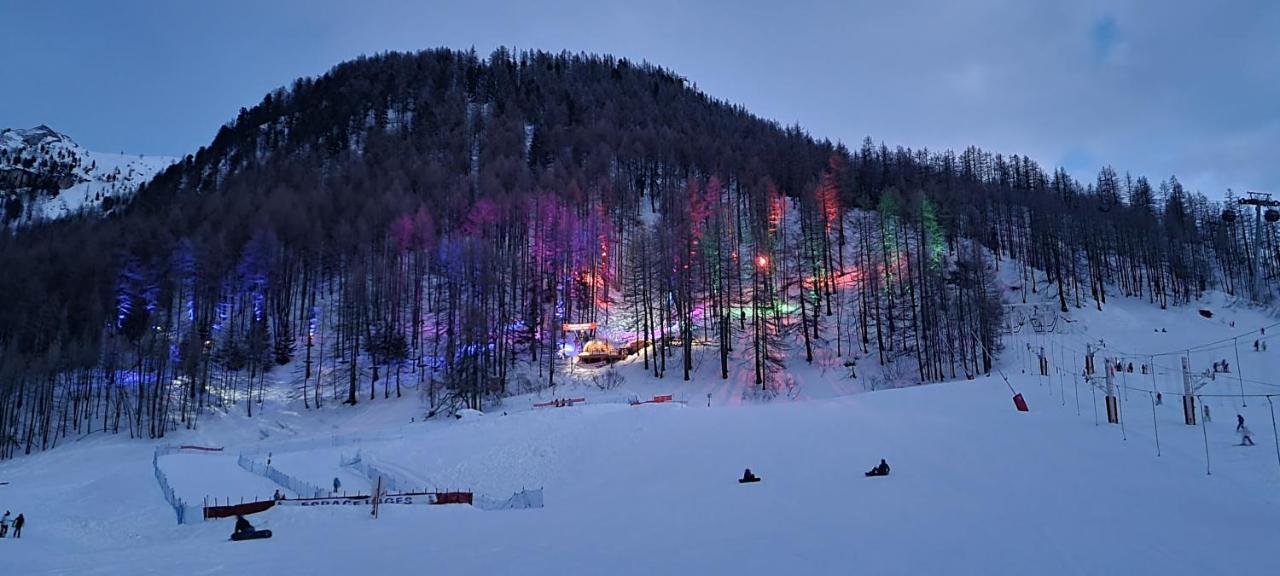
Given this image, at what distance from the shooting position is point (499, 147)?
122312mm

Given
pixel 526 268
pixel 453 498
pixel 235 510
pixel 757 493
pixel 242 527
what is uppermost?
pixel 526 268

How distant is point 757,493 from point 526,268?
6169cm

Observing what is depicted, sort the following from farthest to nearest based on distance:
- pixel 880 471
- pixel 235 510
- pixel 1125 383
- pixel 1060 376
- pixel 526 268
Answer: pixel 526 268 < pixel 1060 376 < pixel 1125 383 < pixel 235 510 < pixel 880 471

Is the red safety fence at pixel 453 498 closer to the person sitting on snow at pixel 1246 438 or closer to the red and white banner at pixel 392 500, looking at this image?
the red and white banner at pixel 392 500

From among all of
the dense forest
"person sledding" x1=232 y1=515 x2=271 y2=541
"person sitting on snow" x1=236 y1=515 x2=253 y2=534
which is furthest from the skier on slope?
the dense forest

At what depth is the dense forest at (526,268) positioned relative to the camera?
5850 cm

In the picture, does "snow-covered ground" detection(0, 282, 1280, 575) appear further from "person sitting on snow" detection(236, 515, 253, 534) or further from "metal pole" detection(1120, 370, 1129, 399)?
"person sitting on snow" detection(236, 515, 253, 534)

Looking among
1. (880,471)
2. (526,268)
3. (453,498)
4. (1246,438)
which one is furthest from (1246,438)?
(526,268)

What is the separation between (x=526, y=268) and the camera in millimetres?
79812

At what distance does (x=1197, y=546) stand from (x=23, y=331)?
88015mm

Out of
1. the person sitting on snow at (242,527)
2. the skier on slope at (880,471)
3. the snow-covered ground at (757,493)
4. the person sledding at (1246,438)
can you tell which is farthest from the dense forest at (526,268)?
the person sitting on snow at (242,527)

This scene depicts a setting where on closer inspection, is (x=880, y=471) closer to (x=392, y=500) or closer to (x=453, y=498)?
(x=453, y=498)

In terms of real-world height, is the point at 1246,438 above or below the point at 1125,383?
below

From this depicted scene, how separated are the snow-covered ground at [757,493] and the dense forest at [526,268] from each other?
48.9 feet
